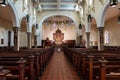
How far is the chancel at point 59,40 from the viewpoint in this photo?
571 centimetres

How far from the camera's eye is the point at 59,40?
35.4 meters

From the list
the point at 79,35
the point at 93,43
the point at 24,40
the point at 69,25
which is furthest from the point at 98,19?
the point at 69,25

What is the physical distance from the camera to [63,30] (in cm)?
3572

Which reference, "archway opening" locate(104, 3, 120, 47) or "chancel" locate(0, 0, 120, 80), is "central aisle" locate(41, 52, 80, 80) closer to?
"chancel" locate(0, 0, 120, 80)

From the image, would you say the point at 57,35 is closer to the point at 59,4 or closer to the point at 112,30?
the point at 59,4

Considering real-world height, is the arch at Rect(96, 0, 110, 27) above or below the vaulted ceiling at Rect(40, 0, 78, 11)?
below

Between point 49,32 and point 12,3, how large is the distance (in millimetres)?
22700

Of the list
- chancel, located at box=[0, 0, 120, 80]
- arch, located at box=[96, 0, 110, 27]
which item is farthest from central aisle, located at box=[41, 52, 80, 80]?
arch, located at box=[96, 0, 110, 27]

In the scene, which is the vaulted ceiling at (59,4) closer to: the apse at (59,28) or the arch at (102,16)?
the apse at (59,28)

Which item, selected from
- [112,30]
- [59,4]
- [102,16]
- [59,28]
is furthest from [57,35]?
[102,16]

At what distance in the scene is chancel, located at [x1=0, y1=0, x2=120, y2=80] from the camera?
571 centimetres

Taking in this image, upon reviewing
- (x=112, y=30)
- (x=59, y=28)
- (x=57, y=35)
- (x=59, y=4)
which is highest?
(x=59, y=4)

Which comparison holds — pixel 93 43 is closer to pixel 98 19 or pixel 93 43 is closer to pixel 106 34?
pixel 106 34

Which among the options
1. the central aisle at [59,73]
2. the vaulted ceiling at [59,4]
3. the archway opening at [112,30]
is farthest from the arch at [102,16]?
the vaulted ceiling at [59,4]
